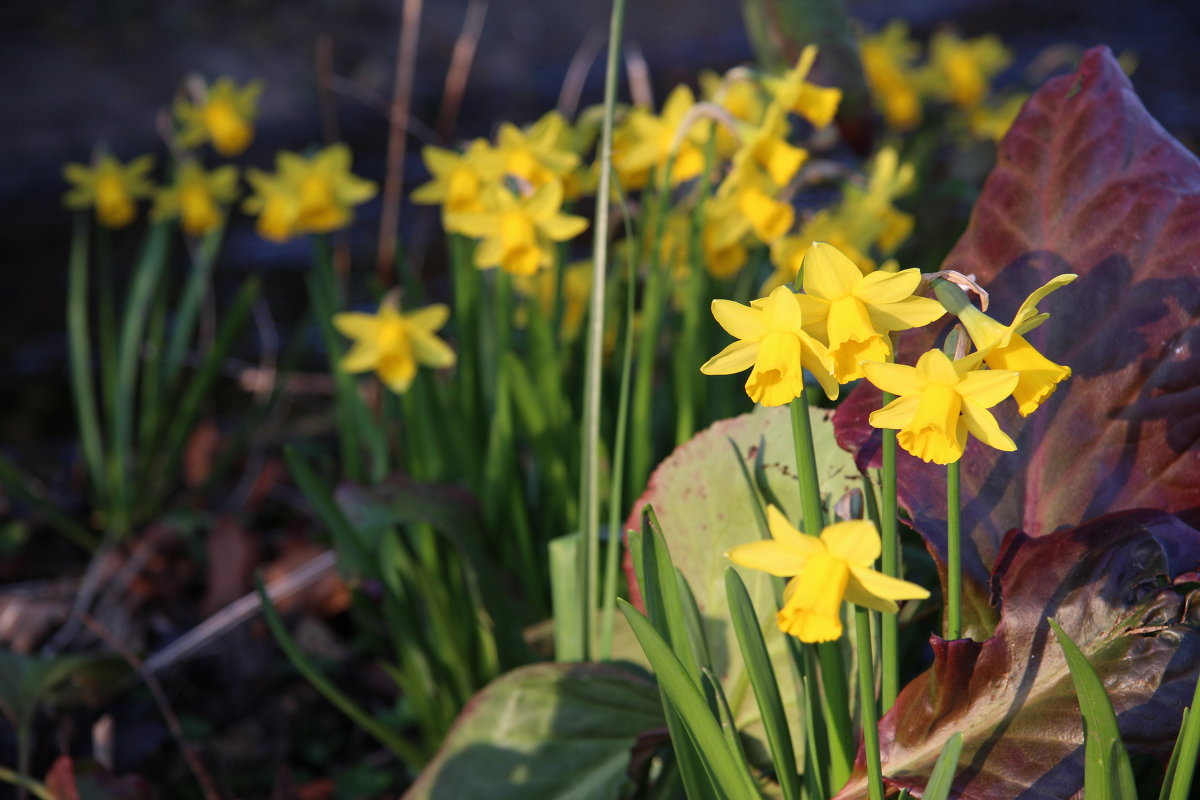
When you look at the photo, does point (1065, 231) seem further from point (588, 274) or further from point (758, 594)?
point (588, 274)

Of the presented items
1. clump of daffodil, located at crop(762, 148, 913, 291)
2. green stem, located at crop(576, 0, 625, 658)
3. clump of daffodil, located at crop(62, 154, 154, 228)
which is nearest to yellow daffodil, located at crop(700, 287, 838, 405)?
green stem, located at crop(576, 0, 625, 658)

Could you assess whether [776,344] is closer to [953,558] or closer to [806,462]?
[806,462]

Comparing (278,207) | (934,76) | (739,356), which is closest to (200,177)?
(278,207)

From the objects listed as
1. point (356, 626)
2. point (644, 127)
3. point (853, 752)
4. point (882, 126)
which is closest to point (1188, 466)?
point (853, 752)

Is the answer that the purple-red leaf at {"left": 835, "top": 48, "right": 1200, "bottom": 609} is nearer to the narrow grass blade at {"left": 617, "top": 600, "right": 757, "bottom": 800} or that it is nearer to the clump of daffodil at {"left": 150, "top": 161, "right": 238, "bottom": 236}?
the narrow grass blade at {"left": 617, "top": 600, "right": 757, "bottom": 800}

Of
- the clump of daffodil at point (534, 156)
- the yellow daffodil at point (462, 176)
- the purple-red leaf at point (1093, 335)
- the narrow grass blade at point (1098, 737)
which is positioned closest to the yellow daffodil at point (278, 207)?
the yellow daffodil at point (462, 176)

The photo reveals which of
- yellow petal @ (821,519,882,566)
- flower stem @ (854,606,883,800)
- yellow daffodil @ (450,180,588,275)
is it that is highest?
yellow daffodil @ (450,180,588,275)
